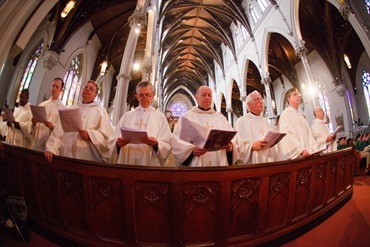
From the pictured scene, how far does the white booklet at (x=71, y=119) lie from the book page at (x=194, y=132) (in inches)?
43.1

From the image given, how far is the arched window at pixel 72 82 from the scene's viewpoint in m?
9.21

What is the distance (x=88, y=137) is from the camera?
83.0 inches

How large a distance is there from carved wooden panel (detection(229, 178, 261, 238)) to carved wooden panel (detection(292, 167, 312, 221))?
2.35ft

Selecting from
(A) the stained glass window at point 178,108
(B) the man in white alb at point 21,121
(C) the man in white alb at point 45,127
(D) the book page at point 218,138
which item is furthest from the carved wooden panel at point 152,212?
(A) the stained glass window at point 178,108

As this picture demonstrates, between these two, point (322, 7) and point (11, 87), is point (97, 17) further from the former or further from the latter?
point (322, 7)

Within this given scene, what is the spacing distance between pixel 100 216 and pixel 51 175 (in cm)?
73

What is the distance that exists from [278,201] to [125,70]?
5.31 m

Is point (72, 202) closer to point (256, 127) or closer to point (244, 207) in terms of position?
point (244, 207)

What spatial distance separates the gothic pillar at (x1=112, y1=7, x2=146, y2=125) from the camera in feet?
18.0

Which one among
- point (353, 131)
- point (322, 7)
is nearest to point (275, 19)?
point (322, 7)

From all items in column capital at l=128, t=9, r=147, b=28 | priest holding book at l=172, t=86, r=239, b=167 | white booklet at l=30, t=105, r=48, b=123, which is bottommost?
priest holding book at l=172, t=86, r=239, b=167

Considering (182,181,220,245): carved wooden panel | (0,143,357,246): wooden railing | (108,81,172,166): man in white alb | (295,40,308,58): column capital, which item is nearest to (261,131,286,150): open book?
(0,143,357,246): wooden railing

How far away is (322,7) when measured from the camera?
1020 centimetres

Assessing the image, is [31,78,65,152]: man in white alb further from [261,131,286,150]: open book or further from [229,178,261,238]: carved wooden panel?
[261,131,286,150]: open book
